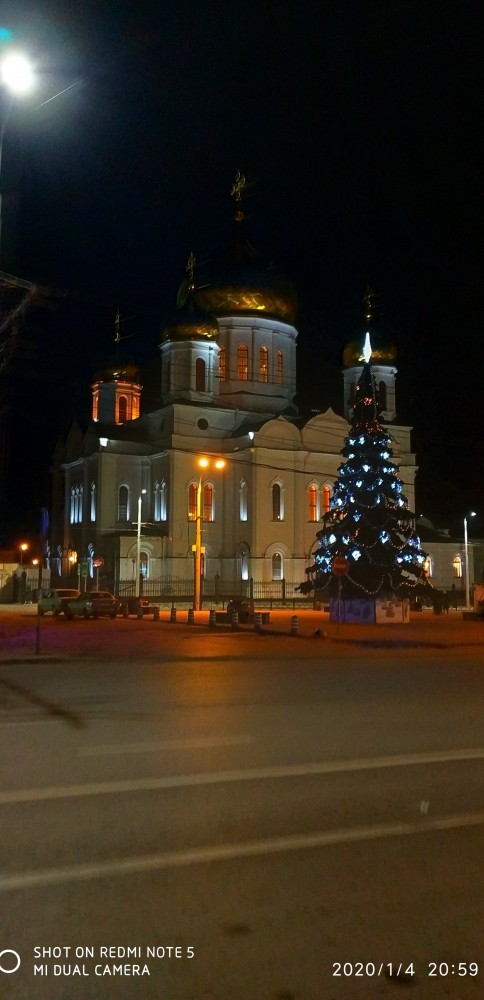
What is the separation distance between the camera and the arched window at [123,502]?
62906 millimetres

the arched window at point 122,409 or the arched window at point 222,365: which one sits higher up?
the arched window at point 222,365

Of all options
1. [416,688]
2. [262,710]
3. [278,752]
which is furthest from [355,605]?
[278,752]

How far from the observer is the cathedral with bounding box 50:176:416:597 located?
195ft

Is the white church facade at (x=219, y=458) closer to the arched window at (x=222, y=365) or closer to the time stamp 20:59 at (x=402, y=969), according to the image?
the arched window at (x=222, y=365)

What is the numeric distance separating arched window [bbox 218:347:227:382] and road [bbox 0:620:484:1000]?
50740 millimetres

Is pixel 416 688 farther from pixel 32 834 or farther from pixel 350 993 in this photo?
pixel 350 993

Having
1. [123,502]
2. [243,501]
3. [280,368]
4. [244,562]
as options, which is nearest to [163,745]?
[244,562]

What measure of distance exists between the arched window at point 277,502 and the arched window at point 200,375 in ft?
28.3

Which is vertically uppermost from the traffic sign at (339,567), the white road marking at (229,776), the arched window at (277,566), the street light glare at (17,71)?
the street light glare at (17,71)

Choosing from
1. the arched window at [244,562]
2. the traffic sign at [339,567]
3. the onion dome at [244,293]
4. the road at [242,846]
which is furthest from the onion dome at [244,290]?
the road at [242,846]

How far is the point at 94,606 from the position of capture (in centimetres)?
4341

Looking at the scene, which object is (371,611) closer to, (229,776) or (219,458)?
(219,458)

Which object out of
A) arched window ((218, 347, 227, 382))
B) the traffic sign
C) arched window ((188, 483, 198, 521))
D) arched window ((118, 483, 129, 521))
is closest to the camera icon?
the traffic sign

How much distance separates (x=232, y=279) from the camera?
208 ft
